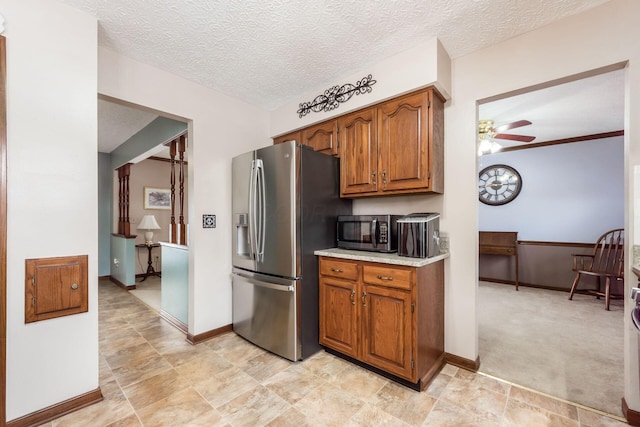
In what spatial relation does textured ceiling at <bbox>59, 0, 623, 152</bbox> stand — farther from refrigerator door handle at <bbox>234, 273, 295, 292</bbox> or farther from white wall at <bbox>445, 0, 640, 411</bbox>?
refrigerator door handle at <bbox>234, 273, 295, 292</bbox>

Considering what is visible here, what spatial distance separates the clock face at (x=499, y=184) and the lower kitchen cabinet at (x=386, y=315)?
3.90 m

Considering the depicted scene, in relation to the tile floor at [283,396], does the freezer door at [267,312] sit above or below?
above

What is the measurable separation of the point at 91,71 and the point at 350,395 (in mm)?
2811

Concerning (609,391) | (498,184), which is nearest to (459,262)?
(609,391)

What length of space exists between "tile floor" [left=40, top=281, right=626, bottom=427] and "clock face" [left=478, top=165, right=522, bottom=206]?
13.6ft

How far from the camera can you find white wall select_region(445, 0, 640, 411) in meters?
1.66

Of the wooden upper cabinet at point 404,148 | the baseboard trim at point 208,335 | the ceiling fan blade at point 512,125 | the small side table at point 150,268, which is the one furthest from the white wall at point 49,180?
the small side table at point 150,268

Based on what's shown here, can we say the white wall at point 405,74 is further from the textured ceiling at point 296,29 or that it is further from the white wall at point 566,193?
the white wall at point 566,193

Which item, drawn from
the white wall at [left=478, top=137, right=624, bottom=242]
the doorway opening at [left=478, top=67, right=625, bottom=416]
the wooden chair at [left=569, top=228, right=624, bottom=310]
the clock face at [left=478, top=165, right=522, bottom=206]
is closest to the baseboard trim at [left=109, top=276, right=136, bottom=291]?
the doorway opening at [left=478, top=67, right=625, bottom=416]

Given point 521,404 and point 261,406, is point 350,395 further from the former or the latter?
point 521,404

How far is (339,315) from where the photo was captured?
2.34 meters

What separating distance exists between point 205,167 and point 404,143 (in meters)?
1.94

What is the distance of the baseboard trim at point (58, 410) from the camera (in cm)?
156

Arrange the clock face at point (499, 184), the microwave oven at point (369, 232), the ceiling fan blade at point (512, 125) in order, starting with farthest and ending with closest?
the clock face at point (499, 184) → the ceiling fan blade at point (512, 125) → the microwave oven at point (369, 232)
